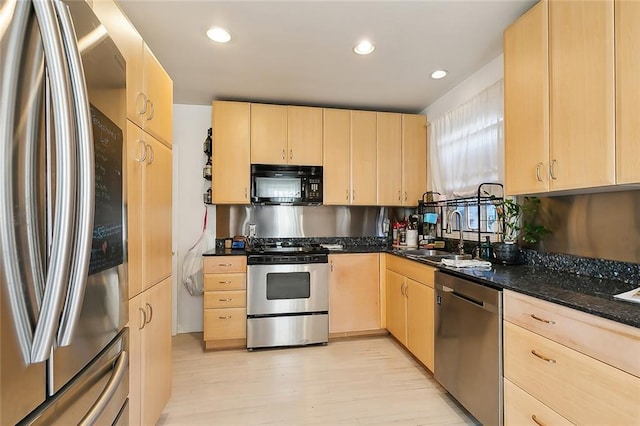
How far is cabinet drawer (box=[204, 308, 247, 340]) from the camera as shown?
9.25ft

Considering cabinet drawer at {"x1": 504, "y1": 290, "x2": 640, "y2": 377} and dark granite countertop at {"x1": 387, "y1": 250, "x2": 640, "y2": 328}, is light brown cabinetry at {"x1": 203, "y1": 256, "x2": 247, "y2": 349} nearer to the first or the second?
dark granite countertop at {"x1": 387, "y1": 250, "x2": 640, "y2": 328}

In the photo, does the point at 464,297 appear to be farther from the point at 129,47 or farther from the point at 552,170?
the point at 129,47

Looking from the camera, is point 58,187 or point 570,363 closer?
point 58,187

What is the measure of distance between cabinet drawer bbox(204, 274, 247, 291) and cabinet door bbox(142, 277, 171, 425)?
35.9 inches

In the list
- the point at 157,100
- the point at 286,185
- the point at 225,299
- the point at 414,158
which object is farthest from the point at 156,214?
the point at 414,158

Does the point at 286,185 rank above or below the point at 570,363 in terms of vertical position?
above

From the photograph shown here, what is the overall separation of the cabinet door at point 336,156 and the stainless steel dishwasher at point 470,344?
59.1 inches

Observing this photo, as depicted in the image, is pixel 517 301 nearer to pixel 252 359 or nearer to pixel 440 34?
pixel 440 34

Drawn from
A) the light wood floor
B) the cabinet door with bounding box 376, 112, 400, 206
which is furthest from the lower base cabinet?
the cabinet door with bounding box 376, 112, 400, 206

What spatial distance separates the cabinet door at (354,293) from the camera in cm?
308

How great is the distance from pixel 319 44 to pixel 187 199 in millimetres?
2165

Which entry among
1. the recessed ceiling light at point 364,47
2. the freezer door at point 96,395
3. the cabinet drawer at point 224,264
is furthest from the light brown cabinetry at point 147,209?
the recessed ceiling light at point 364,47

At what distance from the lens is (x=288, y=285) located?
9.58 feet

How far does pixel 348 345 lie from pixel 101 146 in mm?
2731
